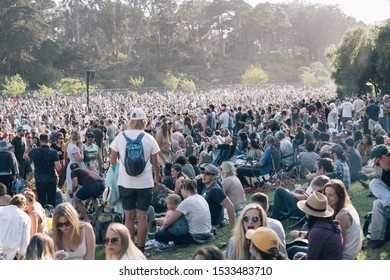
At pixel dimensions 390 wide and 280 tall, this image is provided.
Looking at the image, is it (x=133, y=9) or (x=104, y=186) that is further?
(x=133, y=9)

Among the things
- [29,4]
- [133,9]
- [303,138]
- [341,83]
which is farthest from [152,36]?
[303,138]

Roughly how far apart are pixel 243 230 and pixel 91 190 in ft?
11.8

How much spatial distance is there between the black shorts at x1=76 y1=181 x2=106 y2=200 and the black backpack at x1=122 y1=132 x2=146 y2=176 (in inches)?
71.1

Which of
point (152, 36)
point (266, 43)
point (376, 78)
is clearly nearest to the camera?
point (376, 78)

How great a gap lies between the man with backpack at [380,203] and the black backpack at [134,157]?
2449 mm

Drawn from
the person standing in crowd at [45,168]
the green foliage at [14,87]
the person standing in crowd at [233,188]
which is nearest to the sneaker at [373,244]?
the person standing in crowd at [233,188]

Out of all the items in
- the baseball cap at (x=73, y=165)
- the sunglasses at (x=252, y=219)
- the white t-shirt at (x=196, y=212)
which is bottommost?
the white t-shirt at (x=196, y=212)

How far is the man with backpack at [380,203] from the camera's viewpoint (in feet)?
19.0

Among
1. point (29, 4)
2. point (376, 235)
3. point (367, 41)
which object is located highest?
point (29, 4)

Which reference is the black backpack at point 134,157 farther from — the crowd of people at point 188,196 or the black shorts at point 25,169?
the black shorts at point 25,169

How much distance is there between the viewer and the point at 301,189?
25.3 ft

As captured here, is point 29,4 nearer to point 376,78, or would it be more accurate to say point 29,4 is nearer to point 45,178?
point 376,78

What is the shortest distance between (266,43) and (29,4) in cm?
3312

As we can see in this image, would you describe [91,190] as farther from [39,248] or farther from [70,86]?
[70,86]
